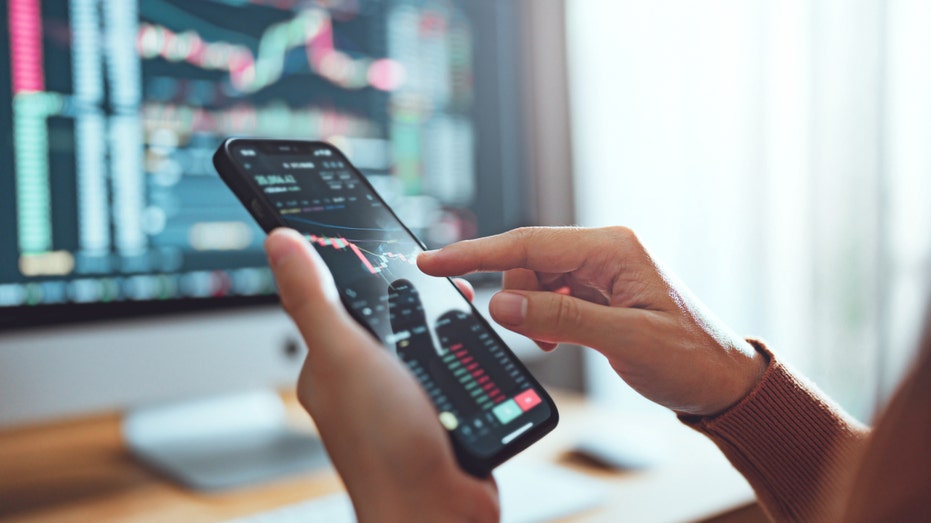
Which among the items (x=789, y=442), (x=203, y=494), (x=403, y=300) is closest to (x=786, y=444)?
(x=789, y=442)

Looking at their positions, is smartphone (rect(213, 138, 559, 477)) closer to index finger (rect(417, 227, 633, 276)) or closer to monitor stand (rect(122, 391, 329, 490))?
index finger (rect(417, 227, 633, 276))

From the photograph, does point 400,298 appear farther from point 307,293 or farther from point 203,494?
point 203,494

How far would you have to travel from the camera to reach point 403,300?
1.49ft

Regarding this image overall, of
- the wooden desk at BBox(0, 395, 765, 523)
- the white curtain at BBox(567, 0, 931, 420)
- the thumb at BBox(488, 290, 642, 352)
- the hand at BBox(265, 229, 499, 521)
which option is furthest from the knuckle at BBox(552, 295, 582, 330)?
the white curtain at BBox(567, 0, 931, 420)

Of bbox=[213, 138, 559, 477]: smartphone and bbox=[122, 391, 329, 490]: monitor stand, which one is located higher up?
bbox=[213, 138, 559, 477]: smartphone

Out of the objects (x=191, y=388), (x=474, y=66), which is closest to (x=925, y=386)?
(x=191, y=388)

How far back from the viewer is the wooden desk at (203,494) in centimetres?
57

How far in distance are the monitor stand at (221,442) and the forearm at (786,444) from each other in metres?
0.42

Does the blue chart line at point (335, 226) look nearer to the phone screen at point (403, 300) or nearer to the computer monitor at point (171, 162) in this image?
the phone screen at point (403, 300)

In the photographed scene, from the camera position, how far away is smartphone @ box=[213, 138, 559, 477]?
40 centimetres

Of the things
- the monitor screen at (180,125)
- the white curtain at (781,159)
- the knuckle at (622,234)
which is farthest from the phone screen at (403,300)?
the white curtain at (781,159)

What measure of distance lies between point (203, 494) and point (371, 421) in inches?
15.2

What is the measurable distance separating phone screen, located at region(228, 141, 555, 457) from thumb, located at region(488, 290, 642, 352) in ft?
0.15

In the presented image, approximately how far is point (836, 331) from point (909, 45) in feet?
1.26
